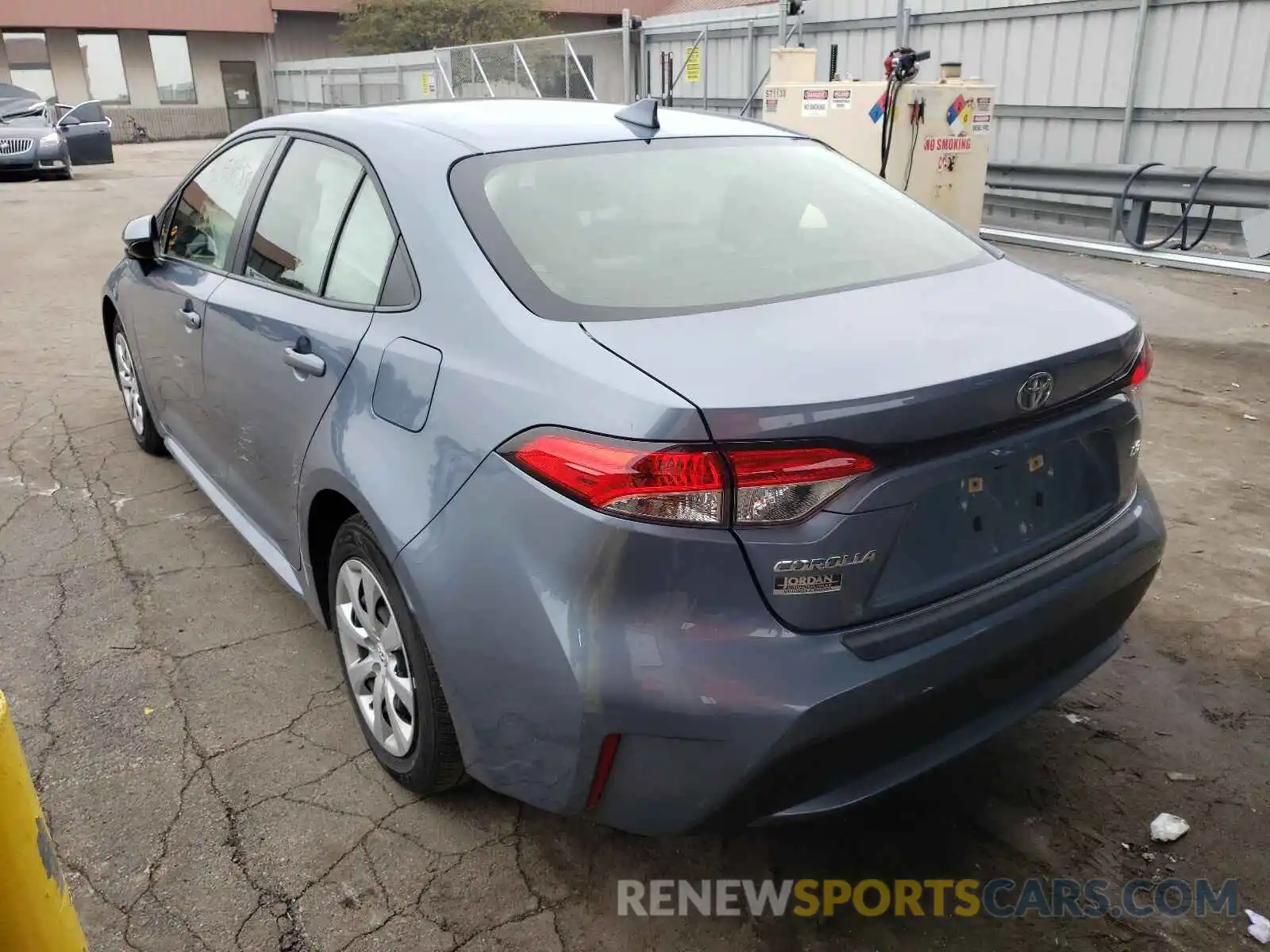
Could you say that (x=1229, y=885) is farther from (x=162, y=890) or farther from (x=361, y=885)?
(x=162, y=890)

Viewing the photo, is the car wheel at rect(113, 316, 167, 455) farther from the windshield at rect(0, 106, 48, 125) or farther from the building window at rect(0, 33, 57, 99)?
the building window at rect(0, 33, 57, 99)

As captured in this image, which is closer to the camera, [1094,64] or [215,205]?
[215,205]

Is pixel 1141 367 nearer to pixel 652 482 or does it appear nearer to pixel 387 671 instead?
pixel 652 482

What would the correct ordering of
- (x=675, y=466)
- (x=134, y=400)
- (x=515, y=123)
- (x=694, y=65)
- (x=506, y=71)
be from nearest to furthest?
(x=675, y=466) < (x=515, y=123) < (x=134, y=400) < (x=694, y=65) < (x=506, y=71)

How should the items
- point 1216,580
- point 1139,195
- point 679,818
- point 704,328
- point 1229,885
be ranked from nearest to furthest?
point 679,818, point 704,328, point 1229,885, point 1216,580, point 1139,195

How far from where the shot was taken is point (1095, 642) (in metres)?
2.36

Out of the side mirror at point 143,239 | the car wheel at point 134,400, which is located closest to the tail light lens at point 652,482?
the side mirror at point 143,239

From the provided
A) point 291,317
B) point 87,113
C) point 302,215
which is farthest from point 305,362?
point 87,113

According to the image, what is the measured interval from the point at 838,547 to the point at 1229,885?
54.2 inches

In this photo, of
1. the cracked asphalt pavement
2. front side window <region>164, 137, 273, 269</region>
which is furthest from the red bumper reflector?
front side window <region>164, 137, 273, 269</region>

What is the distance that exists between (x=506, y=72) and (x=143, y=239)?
1567cm

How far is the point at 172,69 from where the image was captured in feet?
113

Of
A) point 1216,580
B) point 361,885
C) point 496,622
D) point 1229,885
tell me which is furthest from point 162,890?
point 1216,580

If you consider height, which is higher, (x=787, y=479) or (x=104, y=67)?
(x=104, y=67)
